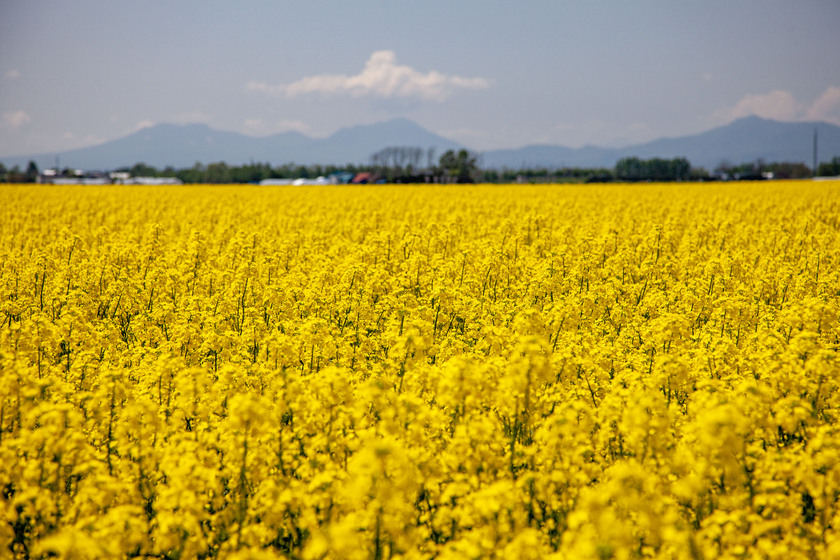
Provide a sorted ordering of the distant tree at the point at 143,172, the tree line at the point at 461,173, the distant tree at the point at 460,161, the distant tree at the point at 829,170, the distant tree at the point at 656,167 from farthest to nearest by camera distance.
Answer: the distant tree at the point at 656,167 < the distant tree at the point at 143,172 < the distant tree at the point at 460,161 < the distant tree at the point at 829,170 < the tree line at the point at 461,173

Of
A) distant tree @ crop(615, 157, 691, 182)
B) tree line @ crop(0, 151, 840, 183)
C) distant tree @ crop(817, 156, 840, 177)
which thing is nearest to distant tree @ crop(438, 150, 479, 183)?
tree line @ crop(0, 151, 840, 183)

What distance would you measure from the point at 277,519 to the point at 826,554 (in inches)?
156

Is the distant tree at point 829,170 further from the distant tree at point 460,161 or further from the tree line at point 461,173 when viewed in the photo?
the distant tree at point 460,161

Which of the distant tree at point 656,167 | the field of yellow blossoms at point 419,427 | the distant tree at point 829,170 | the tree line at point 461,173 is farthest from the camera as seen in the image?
the distant tree at point 656,167

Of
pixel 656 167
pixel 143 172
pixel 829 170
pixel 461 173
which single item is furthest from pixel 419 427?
pixel 656 167

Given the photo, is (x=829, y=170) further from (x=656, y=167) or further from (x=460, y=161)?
(x=460, y=161)

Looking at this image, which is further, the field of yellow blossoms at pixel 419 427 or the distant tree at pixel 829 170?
the distant tree at pixel 829 170

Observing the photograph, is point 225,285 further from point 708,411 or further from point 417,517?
point 708,411

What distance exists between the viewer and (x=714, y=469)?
4.18 m

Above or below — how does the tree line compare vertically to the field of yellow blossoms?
above

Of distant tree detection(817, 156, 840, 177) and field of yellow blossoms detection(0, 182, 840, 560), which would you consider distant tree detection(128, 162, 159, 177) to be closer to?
field of yellow blossoms detection(0, 182, 840, 560)

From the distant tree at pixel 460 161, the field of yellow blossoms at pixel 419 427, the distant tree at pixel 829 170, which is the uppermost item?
the distant tree at pixel 460 161

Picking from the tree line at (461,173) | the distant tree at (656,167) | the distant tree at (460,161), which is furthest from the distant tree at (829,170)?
the distant tree at (460,161)

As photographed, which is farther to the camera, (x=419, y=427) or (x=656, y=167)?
(x=656, y=167)
